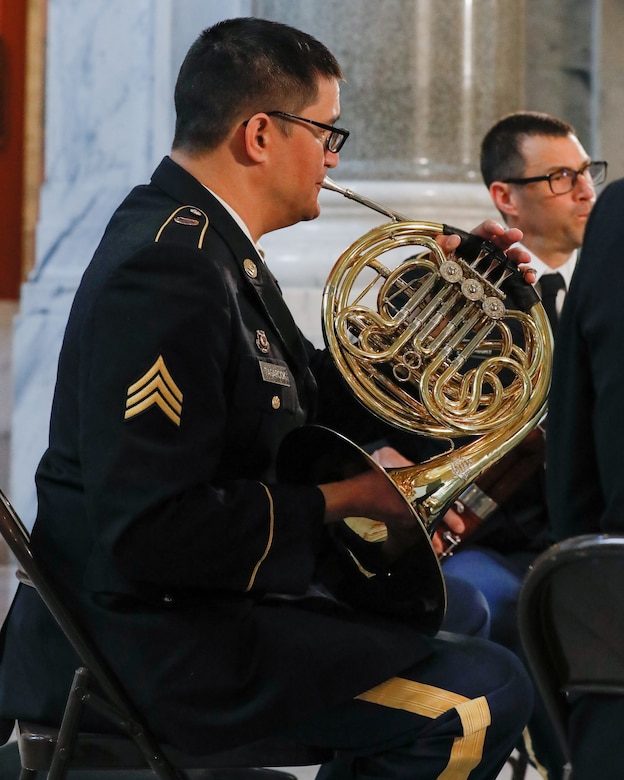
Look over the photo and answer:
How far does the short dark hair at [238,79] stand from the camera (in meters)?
1.84

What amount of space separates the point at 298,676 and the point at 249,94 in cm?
85

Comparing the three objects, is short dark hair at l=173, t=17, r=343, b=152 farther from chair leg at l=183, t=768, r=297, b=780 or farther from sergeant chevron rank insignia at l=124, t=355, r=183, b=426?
chair leg at l=183, t=768, r=297, b=780

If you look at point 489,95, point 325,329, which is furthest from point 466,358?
point 489,95

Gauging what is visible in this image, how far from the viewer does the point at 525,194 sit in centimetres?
302

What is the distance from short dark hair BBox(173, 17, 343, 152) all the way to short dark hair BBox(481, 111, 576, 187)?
127 centimetres

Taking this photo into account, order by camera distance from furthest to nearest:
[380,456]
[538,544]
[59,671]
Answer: [538,544] < [380,456] < [59,671]

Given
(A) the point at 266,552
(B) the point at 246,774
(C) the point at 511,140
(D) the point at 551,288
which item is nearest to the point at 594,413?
(A) the point at 266,552

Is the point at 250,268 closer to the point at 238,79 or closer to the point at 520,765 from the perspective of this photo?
the point at 238,79

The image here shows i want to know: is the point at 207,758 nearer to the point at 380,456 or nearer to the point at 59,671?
the point at 59,671

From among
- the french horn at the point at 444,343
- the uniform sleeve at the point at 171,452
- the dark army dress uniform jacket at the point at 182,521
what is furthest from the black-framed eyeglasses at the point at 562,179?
the uniform sleeve at the point at 171,452

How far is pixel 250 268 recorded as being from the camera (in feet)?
5.82

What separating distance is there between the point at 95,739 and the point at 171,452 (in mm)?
400

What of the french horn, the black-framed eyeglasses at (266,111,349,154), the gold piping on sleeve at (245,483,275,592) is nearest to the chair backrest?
the gold piping on sleeve at (245,483,275,592)

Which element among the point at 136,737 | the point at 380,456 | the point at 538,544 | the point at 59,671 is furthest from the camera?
the point at 538,544
